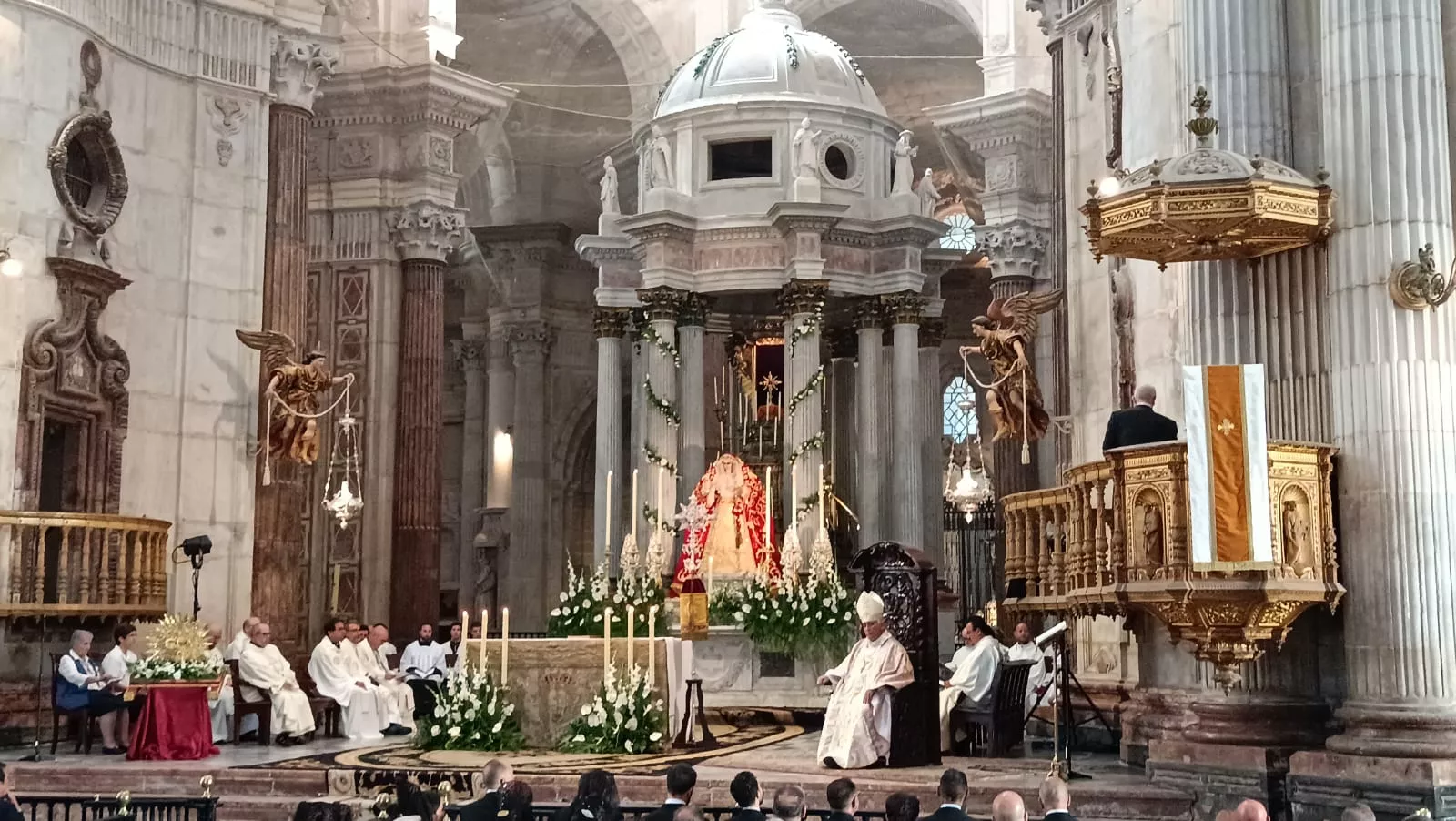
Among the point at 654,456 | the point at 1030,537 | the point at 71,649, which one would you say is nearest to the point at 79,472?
the point at 71,649

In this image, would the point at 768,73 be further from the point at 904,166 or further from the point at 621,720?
the point at 621,720

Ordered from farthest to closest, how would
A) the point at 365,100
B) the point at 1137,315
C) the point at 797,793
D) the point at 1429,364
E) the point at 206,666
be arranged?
the point at 365,100, the point at 206,666, the point at 1137,315, the point at 1429,364, the point at 797,793

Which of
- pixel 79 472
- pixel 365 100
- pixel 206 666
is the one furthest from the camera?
pixel 365 100

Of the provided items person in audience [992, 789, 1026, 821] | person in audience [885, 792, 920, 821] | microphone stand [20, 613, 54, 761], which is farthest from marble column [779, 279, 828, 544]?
person in audience [992, 789, 1026, 821]

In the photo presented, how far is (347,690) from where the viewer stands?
17391 millimetres

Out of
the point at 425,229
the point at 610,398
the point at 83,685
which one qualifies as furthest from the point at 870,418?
the point at 83,685

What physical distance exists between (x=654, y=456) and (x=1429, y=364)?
1262 centimetres

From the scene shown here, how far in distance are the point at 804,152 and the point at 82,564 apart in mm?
10691

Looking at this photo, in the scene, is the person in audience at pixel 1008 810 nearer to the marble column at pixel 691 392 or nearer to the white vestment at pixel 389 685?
A: the white vestment at pixel 389 685

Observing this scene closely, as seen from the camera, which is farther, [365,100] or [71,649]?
Answer: [365,100]

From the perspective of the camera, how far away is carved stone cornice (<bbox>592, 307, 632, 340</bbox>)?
914 inches

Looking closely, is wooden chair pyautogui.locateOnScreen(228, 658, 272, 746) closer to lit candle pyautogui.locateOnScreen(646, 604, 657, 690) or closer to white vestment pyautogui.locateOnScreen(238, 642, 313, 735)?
white vestment pyautogui.locateOnScreen(238, 642, 313, 735)

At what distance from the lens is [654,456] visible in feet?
71.1

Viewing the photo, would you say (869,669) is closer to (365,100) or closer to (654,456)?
(654,456)
